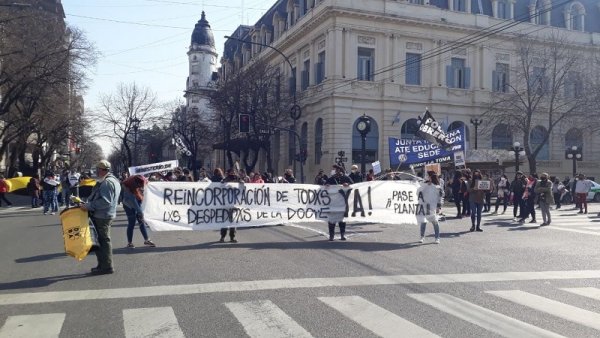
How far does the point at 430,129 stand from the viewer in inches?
830

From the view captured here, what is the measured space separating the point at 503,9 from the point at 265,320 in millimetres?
49029

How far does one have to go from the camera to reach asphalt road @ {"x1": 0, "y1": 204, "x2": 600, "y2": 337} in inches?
234

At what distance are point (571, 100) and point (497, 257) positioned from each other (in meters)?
38.1

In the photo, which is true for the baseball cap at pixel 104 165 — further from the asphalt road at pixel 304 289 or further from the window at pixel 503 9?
the window at pixel 503 9

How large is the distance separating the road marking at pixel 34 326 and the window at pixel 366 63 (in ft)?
126

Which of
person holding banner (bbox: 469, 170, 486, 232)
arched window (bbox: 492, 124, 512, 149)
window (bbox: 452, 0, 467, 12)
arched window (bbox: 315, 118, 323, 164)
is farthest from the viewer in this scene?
arched window (bbox: 492, 124, 512, 149)

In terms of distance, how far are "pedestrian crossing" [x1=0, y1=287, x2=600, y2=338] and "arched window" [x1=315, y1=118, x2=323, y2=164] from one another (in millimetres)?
36655

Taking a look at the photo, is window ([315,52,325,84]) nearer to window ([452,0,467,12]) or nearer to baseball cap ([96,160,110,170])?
window ([452,0,467,12])

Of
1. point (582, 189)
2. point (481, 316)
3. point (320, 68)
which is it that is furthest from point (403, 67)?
point (481, 316)

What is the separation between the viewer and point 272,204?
13133 millimetres

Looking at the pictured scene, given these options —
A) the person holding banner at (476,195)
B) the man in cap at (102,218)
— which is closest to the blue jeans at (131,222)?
the man in cap at (102,218)

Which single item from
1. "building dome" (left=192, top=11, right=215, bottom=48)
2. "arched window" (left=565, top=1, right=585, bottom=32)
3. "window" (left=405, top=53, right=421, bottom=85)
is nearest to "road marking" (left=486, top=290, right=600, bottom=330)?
"window" (left=405, top=53, right=421, bottom=85)

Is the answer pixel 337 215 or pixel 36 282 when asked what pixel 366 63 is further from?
pixel 36 282

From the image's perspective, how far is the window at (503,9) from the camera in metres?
48.6
